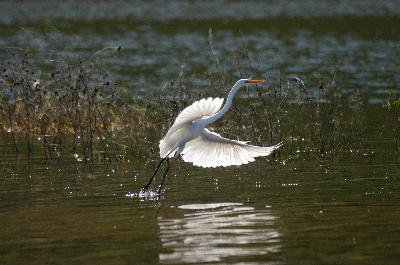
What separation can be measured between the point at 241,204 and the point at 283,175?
219 cm

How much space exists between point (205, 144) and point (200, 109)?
138 centimetres

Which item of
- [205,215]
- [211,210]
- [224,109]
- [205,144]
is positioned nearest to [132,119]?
[205,144]

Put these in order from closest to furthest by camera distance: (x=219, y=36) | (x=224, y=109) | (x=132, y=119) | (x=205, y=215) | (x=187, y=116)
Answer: (x=205, y=215) < (x=187, y=116) < (x=224, y=109) < (x=132, y=119) < (x=219, y=36)

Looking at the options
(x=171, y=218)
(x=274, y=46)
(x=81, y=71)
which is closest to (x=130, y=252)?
(x=171, y=218)

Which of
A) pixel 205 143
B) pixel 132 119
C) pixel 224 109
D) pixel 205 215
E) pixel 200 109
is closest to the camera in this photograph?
pixel 205 215

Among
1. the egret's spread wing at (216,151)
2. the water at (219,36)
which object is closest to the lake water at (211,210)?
the egret's spread wing at (216,151)

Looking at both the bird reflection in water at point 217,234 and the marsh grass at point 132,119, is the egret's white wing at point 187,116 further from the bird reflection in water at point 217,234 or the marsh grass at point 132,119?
the marsh grass at point 132,119

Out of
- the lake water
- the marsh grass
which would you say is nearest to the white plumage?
the lake water

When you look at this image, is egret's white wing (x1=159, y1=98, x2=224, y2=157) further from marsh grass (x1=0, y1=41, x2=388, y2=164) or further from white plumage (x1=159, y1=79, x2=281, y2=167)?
marsh grass (x1=0, y1=41, x2=388, y2=164)

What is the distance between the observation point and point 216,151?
527 inches

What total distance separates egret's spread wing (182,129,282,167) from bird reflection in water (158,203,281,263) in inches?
51.1

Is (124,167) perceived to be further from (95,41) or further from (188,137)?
(95,41)

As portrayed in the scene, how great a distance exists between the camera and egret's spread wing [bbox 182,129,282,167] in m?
13.0

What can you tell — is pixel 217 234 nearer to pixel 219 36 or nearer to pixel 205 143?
pixel 205 143
